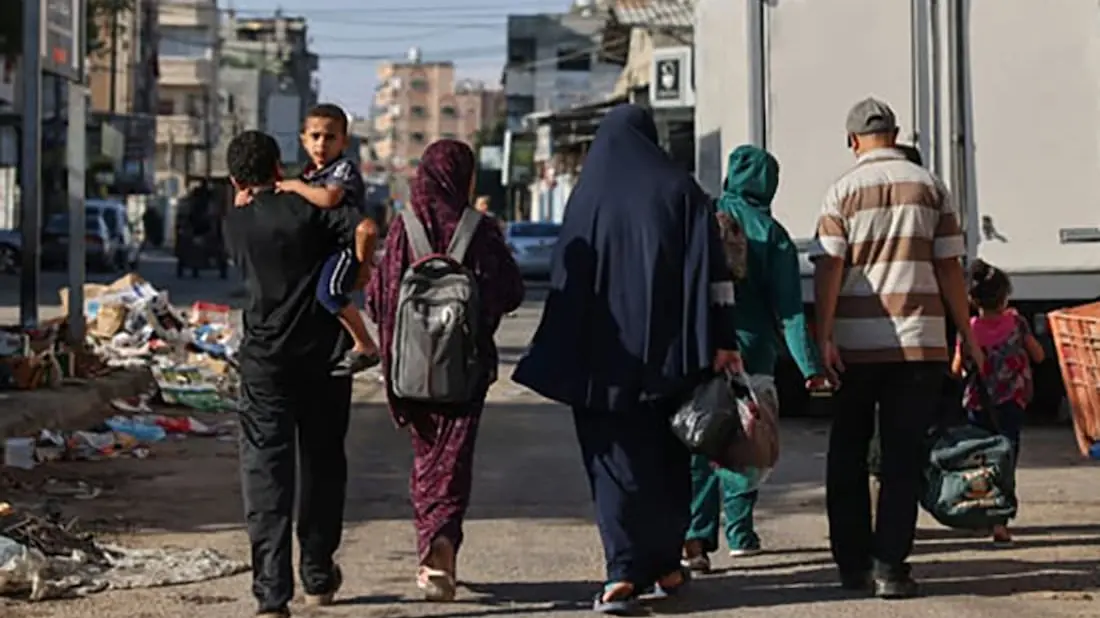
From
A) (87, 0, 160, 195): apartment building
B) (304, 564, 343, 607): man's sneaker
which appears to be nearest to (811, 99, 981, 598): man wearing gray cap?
(304, 564, 343, 607): man's sneaker

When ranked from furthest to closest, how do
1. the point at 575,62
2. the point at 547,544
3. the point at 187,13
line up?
the point at 187,13
the point at 575,62
the point at 547,544

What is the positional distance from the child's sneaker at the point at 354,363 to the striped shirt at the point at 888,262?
6.10ft

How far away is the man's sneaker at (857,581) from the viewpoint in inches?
301

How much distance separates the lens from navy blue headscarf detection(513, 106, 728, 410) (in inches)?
280

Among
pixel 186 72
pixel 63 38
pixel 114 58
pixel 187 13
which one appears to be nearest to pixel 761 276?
pixel 63 38

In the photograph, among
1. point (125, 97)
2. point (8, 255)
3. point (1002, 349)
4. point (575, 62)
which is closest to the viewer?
point (1002, 349)

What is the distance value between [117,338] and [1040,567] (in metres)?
11.9

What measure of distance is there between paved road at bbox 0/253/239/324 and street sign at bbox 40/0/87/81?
5.70m

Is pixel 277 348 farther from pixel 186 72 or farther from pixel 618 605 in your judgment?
pixel 186 72

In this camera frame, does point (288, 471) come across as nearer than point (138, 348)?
Yes

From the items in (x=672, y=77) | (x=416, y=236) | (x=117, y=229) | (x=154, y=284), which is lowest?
(x=154, y=284)

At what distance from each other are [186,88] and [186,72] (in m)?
0.83

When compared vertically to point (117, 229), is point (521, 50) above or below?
above

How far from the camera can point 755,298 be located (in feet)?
26.5
